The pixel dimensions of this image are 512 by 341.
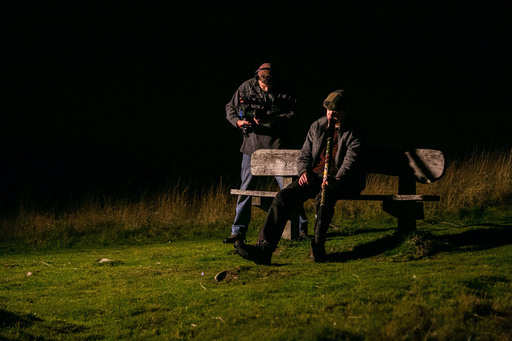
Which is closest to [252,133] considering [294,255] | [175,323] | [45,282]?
[294,255]

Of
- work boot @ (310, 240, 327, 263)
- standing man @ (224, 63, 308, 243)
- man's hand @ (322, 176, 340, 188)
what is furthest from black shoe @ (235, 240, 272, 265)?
standing man @ (224, 63, 308, 243)

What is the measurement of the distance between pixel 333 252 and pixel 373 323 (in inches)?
111

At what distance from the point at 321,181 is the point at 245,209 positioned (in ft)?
5.56

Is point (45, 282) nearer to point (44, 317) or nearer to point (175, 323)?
point (44, 317)

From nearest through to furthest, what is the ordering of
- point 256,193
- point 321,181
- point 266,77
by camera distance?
point 321,181, point 256,193, point 266,77

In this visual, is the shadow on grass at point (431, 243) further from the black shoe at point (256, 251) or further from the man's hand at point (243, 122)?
the man's hand at point (243, 122)

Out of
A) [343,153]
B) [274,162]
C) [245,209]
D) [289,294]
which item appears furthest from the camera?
[245,209]

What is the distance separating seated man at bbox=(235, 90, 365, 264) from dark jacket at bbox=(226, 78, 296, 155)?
134 cm

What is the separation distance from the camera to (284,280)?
17.4 ft

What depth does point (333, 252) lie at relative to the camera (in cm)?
659

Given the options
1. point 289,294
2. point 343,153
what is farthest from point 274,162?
point 289,294

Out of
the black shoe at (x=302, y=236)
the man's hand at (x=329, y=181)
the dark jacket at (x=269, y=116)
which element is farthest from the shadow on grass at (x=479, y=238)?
the dark jacket at (x=269, y=116)

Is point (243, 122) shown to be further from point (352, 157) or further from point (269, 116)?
point (352, 157)

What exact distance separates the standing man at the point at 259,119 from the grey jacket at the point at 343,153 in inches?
52.5
